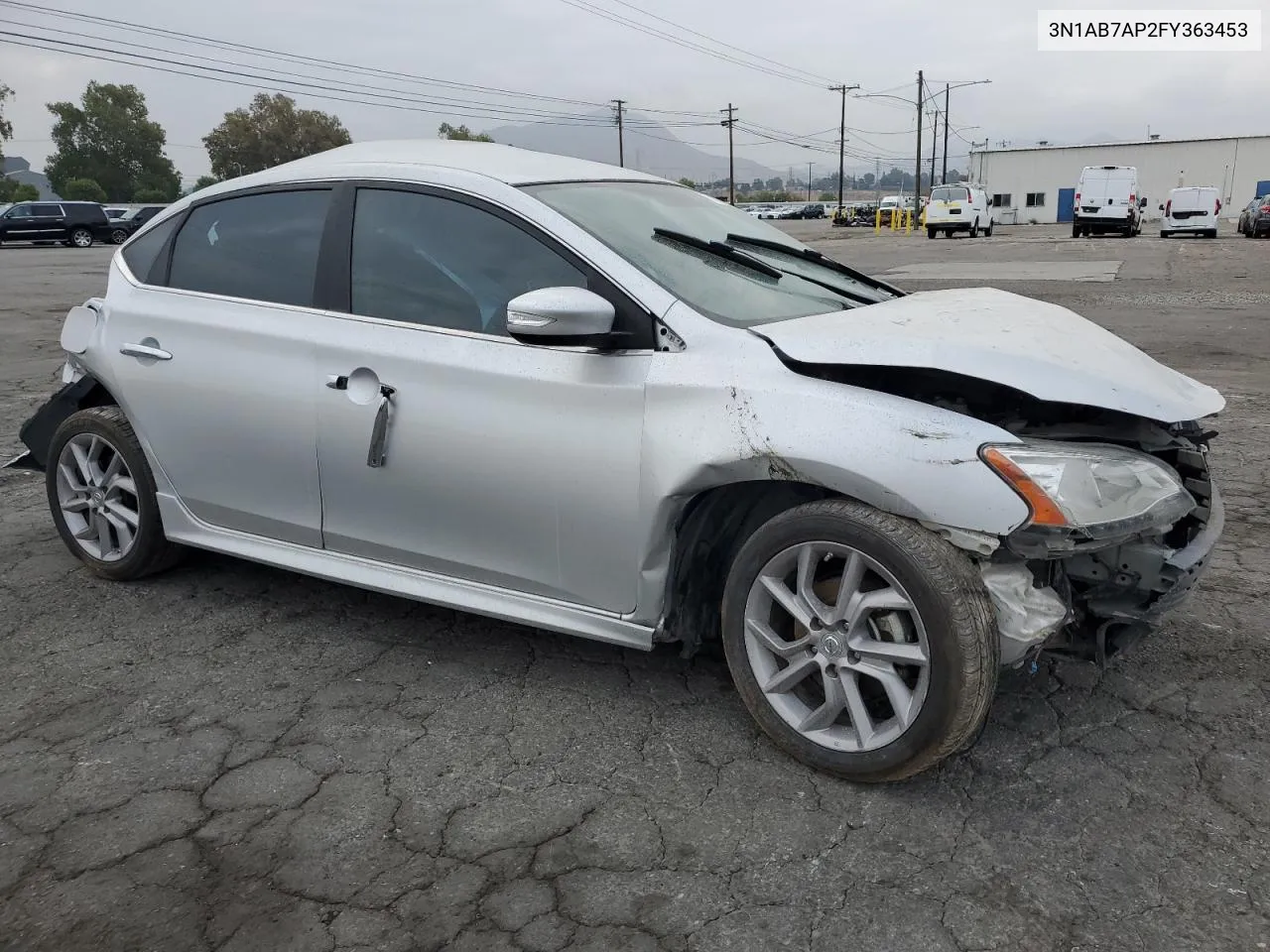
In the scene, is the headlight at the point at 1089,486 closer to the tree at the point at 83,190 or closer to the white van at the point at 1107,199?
the white van at the point at 1107,199

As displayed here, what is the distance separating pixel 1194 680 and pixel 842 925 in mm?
1717

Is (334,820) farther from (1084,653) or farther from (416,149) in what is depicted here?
(416,149)

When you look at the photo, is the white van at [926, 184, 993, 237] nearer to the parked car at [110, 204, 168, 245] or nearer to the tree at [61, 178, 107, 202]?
the parked car at [110, 204, 168, 245]

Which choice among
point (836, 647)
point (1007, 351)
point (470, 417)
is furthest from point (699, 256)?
point (836, 647)

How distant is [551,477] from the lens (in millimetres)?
2979

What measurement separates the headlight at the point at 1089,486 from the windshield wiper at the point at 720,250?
1277 millimetres

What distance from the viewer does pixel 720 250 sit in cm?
346

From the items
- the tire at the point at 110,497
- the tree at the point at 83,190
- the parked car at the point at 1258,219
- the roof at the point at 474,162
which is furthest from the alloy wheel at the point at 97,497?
the tree at the point at 83,190

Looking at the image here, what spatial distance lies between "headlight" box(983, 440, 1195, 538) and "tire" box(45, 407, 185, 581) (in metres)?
3.22

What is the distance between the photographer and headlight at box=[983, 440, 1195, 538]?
242cm

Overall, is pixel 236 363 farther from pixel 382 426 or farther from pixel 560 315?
pixel 560 315

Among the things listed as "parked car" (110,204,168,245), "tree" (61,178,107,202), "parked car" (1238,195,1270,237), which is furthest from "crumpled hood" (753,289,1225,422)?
"tree" (61,178,107,202)

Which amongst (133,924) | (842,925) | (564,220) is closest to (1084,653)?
(842,925)

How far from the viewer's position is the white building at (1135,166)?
65.1 m
